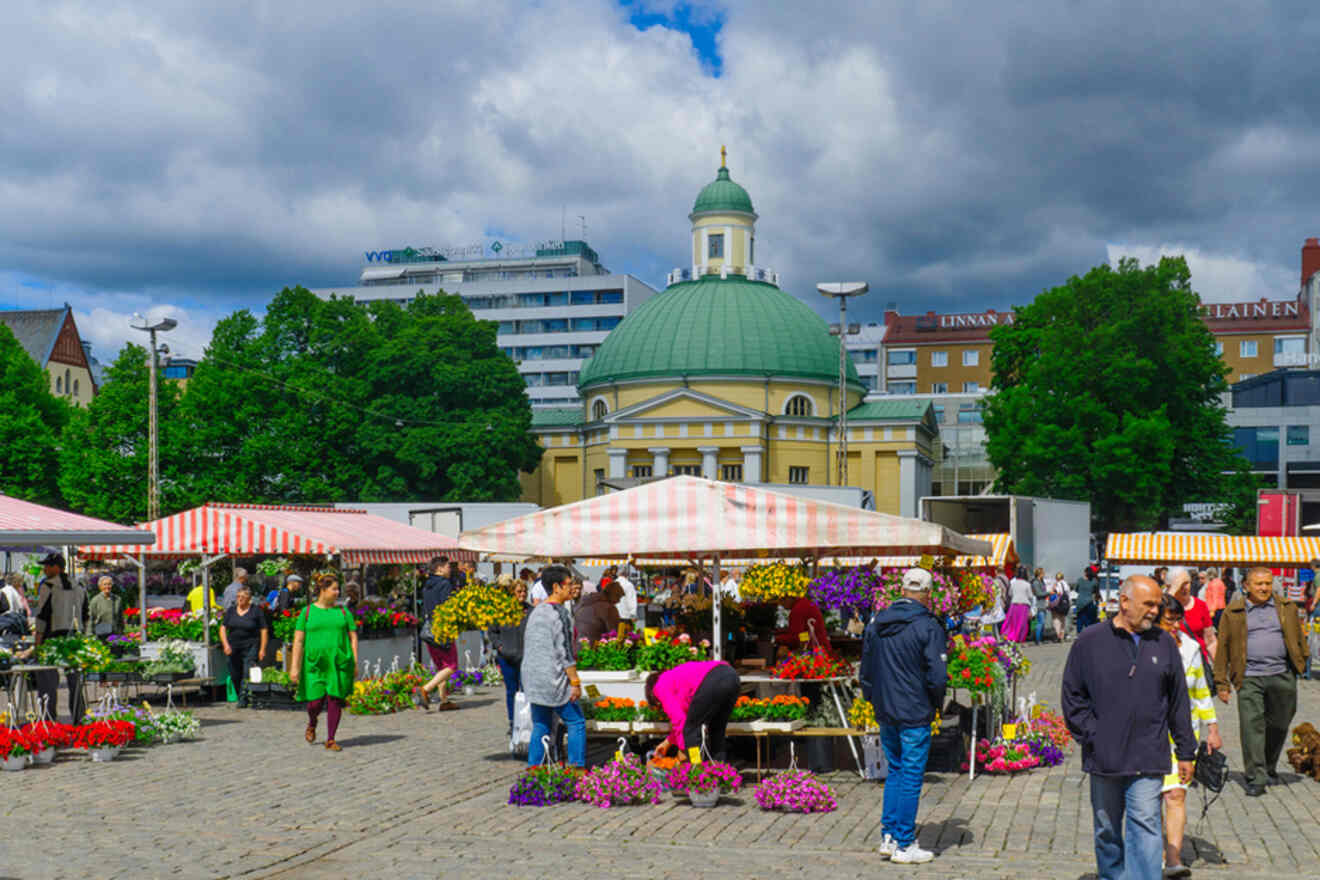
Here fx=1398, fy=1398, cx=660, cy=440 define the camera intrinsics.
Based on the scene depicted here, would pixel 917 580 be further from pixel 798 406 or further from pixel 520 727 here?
pixel 798 406

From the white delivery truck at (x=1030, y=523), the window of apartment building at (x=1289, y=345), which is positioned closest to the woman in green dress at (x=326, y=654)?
the white delivery truck at (x=1030, y=523)

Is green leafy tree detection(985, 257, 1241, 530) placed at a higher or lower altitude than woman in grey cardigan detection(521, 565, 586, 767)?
higher

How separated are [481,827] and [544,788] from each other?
34.0 inches

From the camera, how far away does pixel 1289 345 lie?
98062 mm

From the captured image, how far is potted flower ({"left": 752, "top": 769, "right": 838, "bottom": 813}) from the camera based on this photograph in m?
9.59

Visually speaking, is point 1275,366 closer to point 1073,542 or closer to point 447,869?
point 1073,542

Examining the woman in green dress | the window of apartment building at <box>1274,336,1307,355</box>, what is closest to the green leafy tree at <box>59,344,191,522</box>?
the woman in green dress

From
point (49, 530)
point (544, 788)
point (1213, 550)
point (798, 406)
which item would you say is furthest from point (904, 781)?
point (798, 406)

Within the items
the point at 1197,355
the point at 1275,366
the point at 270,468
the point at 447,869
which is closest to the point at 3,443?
the point at 270,468

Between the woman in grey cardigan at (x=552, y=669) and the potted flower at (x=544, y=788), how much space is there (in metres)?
0.43

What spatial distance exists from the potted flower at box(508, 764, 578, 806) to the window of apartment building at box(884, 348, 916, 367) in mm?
99779

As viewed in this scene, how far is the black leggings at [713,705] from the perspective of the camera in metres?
9.98

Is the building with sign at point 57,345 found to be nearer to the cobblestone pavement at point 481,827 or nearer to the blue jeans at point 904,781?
the cobblestone pavement at point 481,827

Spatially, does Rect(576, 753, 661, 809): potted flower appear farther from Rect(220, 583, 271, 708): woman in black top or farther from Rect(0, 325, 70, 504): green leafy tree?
Rect(0, 325, 70, 504): green leafy tree
